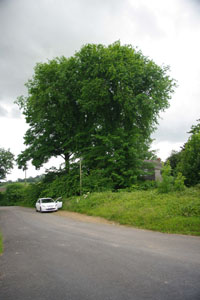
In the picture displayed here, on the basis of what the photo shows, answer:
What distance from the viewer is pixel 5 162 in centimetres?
4647

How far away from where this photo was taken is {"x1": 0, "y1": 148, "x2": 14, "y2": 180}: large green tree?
45875 millimetres

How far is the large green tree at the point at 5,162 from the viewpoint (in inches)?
1806

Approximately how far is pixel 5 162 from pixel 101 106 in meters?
30.6

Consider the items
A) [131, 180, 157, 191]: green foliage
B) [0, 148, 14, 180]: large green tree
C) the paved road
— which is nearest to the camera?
the paved road

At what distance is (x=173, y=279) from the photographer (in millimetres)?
4074

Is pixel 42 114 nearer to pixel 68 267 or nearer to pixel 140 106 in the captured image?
pixel 140 106

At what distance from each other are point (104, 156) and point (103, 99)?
6947mm

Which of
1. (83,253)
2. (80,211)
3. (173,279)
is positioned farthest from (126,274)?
(80,211)

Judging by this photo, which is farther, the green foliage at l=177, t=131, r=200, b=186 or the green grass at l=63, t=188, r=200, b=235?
the green foliage at l=177, t=131, r=200, b=186

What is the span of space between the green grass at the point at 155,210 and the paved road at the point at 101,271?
2.87 meters

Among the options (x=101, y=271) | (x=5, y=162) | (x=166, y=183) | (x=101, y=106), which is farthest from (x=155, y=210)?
(x=5, y=162)

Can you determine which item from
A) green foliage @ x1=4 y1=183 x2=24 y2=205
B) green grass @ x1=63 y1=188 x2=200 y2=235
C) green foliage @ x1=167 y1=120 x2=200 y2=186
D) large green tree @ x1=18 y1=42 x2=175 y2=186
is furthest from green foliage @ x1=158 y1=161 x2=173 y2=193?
green foliage @ x1=4 y1=183 x2=24 y2=205

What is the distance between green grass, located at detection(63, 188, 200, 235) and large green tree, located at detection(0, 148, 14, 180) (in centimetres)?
3359

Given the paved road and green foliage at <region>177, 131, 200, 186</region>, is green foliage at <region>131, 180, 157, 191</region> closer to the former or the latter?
green foliage at <region>177, 131, 200, 186</region>
